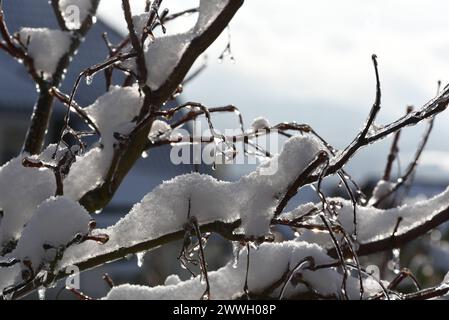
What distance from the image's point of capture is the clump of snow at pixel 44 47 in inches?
78.9

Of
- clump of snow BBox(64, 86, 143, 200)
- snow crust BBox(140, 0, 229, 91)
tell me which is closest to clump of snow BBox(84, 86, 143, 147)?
clump of snow BBox(64, 86, 143, 200)

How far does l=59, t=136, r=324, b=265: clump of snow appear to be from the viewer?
1486 millimetres

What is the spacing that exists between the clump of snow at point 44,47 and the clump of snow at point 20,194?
0.43m

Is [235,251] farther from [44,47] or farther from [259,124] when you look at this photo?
[44,47]

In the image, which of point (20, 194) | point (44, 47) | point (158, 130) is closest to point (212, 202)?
point (158, 130)

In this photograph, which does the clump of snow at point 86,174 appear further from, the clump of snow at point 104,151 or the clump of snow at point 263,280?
the clump of snow at point 263,280

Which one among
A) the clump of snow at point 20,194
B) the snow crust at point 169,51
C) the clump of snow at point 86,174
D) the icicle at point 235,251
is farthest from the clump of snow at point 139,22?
the icicle at point 235,251

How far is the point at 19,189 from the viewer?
1699mm

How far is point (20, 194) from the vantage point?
1.69 m

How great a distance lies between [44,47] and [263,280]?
1.02 metres

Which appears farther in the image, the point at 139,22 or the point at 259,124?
the point at 259,124
